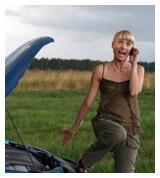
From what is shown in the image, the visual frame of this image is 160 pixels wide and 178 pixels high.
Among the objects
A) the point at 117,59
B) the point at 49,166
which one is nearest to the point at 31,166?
the point at 49,166

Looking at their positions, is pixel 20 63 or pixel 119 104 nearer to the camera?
pixel 20 63

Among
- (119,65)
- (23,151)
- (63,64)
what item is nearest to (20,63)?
(119,65)

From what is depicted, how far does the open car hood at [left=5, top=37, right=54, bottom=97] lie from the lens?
7.28ft

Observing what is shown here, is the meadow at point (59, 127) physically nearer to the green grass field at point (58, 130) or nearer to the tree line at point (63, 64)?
the green grass field at point (58, 130)

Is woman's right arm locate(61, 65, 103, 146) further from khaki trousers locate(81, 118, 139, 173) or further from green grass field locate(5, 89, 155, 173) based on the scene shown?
green grass field locate(5, 89, 155, 173)

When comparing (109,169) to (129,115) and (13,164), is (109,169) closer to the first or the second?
(129,115)

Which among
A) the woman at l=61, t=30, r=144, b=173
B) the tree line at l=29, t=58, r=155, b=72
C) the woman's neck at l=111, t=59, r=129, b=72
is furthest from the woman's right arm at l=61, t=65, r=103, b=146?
the tree line at l=29, t=58, r=155, b=72

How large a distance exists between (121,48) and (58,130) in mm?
2954

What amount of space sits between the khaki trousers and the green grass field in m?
0.57

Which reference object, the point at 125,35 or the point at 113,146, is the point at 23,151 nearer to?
the point at 113,146

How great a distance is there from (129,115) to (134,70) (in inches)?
16.0

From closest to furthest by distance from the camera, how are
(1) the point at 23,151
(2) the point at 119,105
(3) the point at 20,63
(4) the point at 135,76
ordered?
(3) the point at 20,63
(4) the point at 135,76
(2) the point at 119,105
(1) the point at 23,151

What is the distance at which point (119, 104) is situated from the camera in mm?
2822

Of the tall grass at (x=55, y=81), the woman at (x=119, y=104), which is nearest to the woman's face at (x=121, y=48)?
the woman at (x=119, y=104)
